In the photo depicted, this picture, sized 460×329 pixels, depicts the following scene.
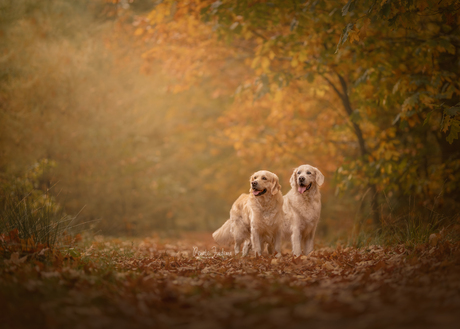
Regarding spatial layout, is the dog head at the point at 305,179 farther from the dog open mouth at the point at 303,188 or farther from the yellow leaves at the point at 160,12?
the yellow leaves at the point at 160,12

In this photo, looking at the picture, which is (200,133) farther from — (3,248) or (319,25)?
(3,248)

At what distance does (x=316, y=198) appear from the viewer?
230 inches

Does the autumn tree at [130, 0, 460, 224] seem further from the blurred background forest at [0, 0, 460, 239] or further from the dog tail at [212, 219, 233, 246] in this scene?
the dog tail at [212, 219, 233, 246]

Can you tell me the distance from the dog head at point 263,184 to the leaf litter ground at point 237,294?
5.22ft

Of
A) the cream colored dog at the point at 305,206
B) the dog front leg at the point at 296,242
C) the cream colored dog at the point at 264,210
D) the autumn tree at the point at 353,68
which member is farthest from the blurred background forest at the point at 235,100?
the cream colored dog at the point at 264,210

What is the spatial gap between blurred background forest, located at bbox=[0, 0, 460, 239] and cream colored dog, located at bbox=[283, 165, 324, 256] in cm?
116

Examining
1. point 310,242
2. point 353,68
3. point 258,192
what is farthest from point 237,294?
point 353,68

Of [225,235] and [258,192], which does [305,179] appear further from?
[225,235]

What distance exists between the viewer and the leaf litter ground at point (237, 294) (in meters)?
2.35

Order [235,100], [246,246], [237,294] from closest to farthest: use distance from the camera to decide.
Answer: [237,294], [246,246], [235,100]

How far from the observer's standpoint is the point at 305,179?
5.70 meters

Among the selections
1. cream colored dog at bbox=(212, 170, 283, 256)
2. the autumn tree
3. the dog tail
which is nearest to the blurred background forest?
the autumn tree

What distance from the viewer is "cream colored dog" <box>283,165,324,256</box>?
5742 mm

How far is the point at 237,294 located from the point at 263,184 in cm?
290
